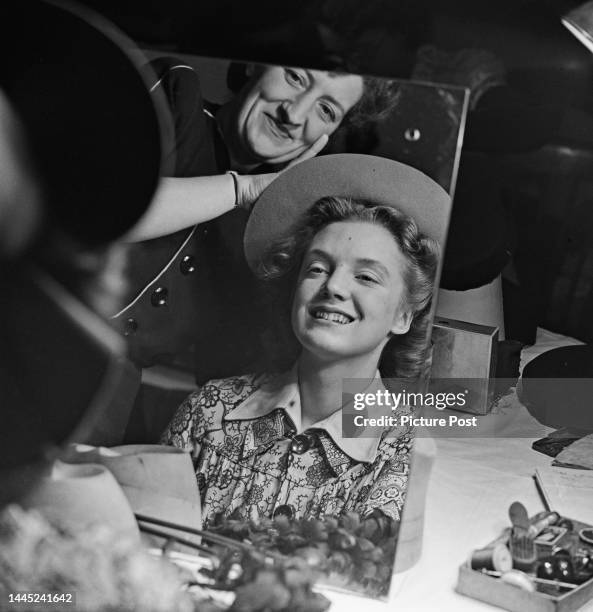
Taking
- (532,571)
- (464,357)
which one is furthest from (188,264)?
(532,571)

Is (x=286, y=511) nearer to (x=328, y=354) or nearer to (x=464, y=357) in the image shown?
(x=328, y=354)

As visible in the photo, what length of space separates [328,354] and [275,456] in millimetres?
188

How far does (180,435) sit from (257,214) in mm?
378

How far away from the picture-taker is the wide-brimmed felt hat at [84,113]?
4.24ft

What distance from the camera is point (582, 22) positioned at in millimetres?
1341

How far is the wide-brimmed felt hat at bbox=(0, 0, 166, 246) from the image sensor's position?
129 centimetres

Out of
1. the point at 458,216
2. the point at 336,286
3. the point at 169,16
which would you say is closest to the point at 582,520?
the point at 458,216

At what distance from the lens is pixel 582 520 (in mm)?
1606

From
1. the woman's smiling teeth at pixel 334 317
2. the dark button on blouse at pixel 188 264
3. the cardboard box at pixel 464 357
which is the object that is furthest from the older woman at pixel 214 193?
the cardboard box at pixel 464 357

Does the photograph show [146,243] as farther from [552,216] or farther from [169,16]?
[552,216]

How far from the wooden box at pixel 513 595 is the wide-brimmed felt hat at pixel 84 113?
0.79 m

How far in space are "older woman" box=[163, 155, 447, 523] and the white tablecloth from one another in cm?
17

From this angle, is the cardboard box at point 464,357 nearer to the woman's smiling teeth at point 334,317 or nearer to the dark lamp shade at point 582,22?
the woman's smiling teeth at point 334,317

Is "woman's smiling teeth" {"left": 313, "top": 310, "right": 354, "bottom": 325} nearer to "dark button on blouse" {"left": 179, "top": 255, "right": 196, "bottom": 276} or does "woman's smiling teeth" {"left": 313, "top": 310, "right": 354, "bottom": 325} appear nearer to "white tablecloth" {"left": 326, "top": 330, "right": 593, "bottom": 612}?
"dark button on blouse" {"left": 179, "top": 255, "right": 196, "bottom": 276}
